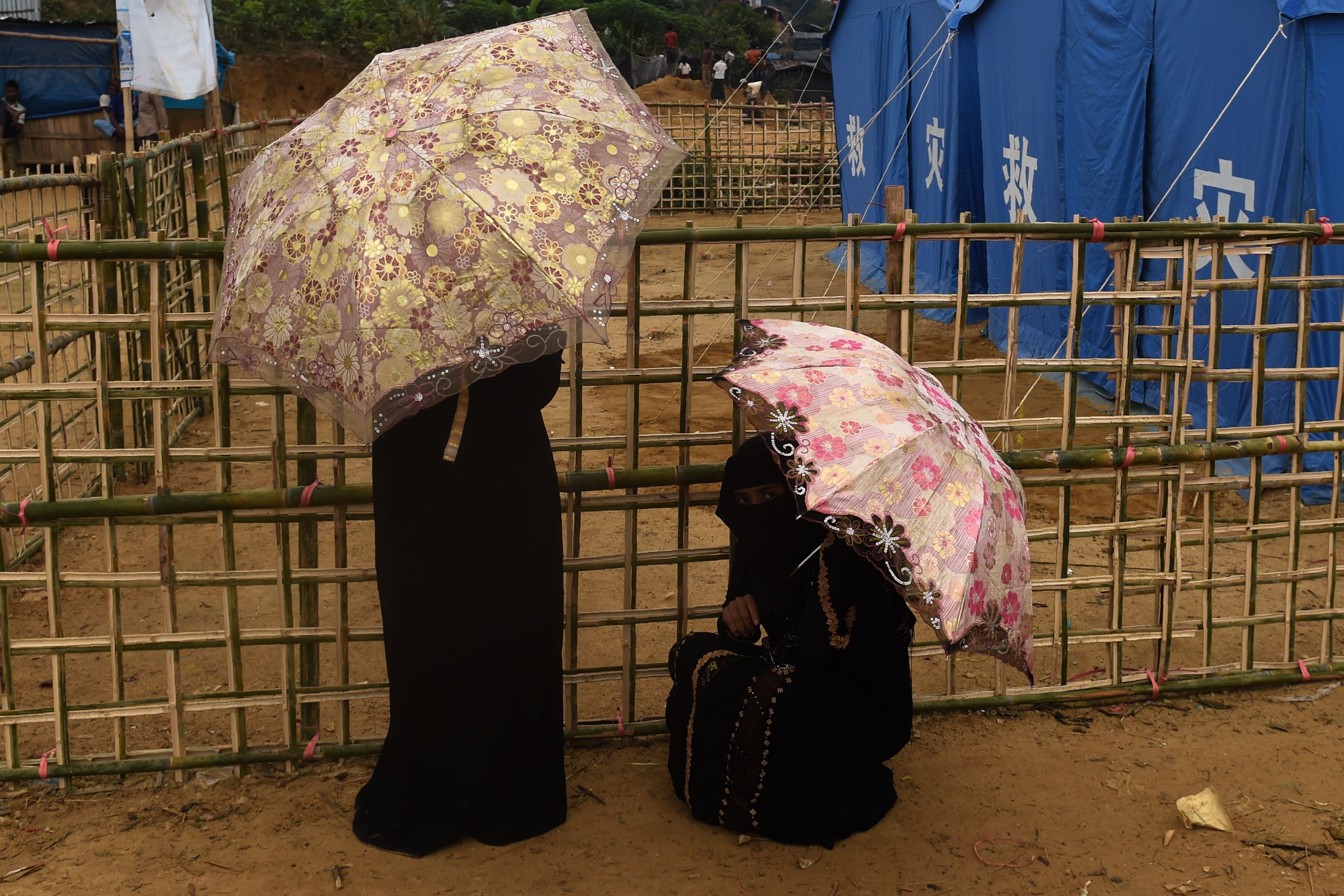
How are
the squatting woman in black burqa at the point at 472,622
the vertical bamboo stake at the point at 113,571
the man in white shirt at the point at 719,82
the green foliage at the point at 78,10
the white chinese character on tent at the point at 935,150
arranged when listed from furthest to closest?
1. the man in white shirt at the point at 719,82
2. the green foliage at the point at 78,10
3. the white chinese character on tent at the point at 935,150
4. the vertical bamboo stake at the point at 113,571
5. the squatting woman in black burqa at the point at 472,622

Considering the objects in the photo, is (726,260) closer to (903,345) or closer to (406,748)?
(903,345)

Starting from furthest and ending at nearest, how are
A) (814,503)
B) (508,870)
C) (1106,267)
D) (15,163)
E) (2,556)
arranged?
1. (15,163)
2. (1106,267)
3. (2,556)
4. (508,870)
5. (814,503)

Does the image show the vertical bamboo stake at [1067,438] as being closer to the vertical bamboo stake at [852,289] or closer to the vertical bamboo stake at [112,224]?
the vertical bamboo stake at [852,289]

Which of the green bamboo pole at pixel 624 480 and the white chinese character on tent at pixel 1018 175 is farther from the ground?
the white chinese character on tent at pixel 1018 175

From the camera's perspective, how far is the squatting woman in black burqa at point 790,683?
260cm

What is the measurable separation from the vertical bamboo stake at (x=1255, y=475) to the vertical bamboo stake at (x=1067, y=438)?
60 cm

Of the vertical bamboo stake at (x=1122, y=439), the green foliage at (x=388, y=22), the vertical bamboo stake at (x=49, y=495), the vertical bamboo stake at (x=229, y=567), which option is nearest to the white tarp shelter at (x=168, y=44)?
the vertical bamboo stake at (x=49, y=495)

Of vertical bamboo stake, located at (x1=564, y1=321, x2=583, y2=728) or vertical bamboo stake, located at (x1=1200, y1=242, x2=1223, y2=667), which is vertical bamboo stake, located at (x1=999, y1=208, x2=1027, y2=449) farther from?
vertical bamboo stake, located at (x1=564, y1=321, x2=583, y2=728)

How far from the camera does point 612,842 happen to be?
273cm

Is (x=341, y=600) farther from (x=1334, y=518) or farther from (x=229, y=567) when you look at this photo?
(x=1334, y=518)

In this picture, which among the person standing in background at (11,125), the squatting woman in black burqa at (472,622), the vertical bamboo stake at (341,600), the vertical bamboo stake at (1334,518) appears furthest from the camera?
the person standing in background at (11,125)

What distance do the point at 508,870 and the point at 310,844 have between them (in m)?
0.52

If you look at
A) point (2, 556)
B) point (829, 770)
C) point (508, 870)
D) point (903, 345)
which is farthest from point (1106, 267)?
point (2, 556)

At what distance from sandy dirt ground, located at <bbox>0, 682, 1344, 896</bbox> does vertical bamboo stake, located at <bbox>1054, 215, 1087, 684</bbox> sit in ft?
0.87
